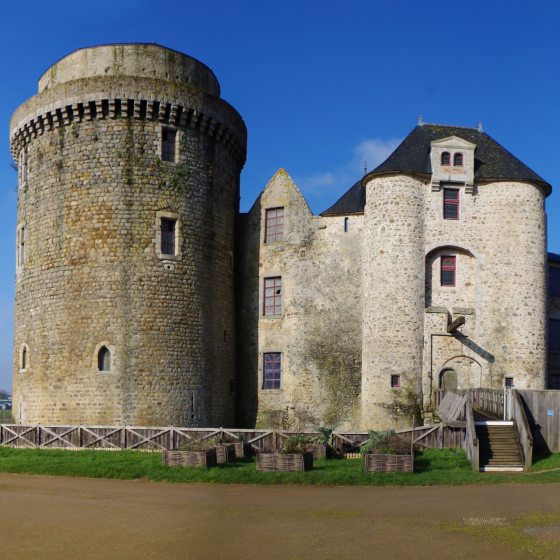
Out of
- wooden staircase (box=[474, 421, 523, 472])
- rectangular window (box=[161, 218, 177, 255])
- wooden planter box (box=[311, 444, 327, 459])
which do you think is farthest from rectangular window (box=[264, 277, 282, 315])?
wooden staircase (box=[474, 421, 523, 472])

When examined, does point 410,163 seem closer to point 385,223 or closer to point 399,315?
point 385,223

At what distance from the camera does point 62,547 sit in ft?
31.8

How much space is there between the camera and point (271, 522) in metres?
11.3

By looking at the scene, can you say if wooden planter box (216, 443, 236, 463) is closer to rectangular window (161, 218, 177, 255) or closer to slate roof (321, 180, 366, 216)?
rectangular window (161, 218, 177, 255)

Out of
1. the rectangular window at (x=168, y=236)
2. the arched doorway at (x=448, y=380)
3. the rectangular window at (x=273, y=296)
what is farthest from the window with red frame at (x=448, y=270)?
the rectangular window at (x=168, y=236)

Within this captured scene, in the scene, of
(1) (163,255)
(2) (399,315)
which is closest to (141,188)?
(1) (163,255)

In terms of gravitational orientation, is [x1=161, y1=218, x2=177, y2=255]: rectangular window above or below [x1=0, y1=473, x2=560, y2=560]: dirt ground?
above

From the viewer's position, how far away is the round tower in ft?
79.2

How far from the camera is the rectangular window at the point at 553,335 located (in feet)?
93.1

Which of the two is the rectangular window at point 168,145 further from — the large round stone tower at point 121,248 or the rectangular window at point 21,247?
the rectangular window at point 21,247

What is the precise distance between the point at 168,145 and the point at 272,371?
1011 cm

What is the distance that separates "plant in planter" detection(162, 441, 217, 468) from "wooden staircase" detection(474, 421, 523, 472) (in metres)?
7.08

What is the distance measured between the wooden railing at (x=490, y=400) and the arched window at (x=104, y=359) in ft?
42.9

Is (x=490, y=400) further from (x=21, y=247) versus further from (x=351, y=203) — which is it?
(x=21, y=247)
